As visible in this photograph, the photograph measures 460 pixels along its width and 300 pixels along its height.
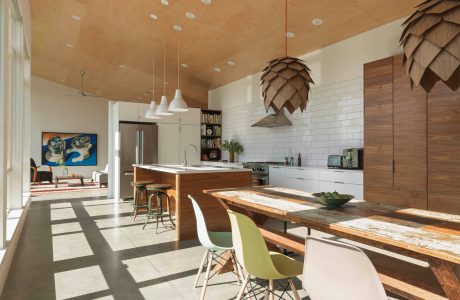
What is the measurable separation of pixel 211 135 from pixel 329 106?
4.06 m

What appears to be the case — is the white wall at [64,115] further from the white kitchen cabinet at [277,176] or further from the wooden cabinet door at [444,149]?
the wooden cabinet door at [444,149]

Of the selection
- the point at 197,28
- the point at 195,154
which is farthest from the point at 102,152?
the point at 197,28

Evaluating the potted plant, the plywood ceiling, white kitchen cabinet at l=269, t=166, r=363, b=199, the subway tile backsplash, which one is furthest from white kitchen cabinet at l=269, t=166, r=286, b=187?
the plywood ceiling

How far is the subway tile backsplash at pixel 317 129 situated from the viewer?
539 centimetres

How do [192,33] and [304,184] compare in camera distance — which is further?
[192,33]

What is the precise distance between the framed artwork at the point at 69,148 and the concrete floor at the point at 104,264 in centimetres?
845

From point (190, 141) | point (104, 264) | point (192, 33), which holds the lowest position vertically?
point (104, 264)

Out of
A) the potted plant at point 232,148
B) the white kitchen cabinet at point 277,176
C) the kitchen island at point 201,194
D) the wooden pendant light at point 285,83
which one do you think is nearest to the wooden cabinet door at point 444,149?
the kitchen island at point 201,194

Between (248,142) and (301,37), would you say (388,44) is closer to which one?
(301,37)

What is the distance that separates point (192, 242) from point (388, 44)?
403 centimetres

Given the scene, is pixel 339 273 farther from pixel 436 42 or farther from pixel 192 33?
pixel 192 33

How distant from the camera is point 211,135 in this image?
30.0 ft

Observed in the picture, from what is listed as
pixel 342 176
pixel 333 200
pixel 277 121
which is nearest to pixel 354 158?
pixel 342 176

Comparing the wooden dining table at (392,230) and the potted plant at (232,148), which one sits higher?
the potted plant at (232,148)
